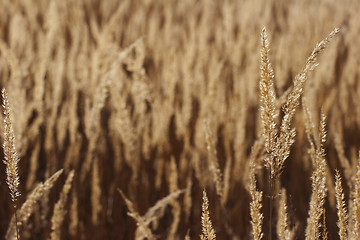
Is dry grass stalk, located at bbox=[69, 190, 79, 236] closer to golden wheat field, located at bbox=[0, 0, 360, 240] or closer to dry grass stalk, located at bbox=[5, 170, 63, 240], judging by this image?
golden wheat field, located at bbox=[0, 0, 360, 240]

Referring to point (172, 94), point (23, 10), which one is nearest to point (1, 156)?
point (172, 94)

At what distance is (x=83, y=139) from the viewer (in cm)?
155

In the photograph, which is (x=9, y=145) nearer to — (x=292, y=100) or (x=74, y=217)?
(x=292, y=100)

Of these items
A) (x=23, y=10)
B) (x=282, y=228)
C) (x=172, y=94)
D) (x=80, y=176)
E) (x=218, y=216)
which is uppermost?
(x=23, y=10)

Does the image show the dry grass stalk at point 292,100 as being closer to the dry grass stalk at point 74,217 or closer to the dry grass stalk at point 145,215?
the dry grass stalk at point 145,215

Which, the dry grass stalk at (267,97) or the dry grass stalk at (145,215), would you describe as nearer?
the dry grass stalk at (267,97)

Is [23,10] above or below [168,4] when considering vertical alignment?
below

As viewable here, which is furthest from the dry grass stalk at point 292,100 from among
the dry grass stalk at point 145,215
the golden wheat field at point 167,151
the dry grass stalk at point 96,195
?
the dry grass stalk at point 96,195

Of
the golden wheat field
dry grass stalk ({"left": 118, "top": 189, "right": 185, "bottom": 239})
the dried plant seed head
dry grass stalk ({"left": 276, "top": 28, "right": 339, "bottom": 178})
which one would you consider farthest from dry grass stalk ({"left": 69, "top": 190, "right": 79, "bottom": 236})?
dry grass stalk ({"left": 276, "top": 28, "right": 339, "bottom": 178})

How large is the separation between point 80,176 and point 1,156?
0.86ft

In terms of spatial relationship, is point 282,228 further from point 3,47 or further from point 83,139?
point 83,139

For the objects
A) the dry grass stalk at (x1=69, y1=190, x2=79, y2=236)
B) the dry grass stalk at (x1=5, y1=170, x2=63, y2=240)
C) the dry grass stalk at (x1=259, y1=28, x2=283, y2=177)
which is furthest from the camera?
the dry grass stalk at (x1=69, y1=190, x2=79, y2=236)

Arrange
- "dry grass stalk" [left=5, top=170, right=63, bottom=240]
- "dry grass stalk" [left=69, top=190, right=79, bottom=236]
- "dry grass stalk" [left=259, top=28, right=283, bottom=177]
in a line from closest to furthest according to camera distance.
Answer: "dry grass stalk" [left=259, top=28, right=283, bottom=177], "dry grass stalk" [left=5, top=170, right=63, bottom=240], "dry grass stalk" [left=69, top=190, right=79, bottom=236]

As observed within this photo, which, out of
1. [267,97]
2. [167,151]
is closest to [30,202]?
[267,97]
